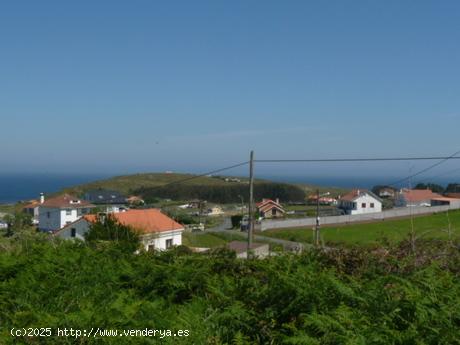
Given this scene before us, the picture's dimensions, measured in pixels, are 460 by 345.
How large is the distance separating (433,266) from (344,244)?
1.91 metres

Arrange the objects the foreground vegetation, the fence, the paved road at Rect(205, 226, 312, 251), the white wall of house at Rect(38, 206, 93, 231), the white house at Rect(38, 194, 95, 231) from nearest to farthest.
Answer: the foreground vegetation
the paved road at Rect(205, 226, 312, 251)
the fence
the white wall of house at Rect(38, 206, 93, 231)
the white house at Rect(38, 194, 95, 231)

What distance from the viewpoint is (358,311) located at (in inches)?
130

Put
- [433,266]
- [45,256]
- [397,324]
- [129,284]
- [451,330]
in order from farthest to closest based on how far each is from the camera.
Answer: [45,256] < [129,284] < [433,266] < [397,324] < [451,330]

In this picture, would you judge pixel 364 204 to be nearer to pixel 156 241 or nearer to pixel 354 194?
pixel 354 194

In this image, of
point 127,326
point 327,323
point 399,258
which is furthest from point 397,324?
point 399,258

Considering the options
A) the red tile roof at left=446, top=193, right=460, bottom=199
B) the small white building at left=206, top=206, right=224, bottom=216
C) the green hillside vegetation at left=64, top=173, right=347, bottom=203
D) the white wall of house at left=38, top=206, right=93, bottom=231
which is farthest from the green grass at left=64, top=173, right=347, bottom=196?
the white wall of house at left=38, top=206, right=93, bottom=231

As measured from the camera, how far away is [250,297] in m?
4.13

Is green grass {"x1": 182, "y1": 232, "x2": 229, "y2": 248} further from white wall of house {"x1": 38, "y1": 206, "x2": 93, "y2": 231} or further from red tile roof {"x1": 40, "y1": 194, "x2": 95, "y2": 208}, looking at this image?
red tile roof {"x1": 40, "y1": 194, "x2": 95, "y2": 208}

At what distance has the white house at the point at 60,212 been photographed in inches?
2506

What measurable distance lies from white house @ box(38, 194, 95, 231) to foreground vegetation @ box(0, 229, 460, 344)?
194 feet

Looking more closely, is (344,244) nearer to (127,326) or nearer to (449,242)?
(449,242)

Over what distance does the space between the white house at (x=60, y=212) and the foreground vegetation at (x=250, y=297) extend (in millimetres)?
59143

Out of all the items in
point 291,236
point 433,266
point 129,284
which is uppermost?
point 433,266

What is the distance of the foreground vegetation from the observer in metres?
3.12
